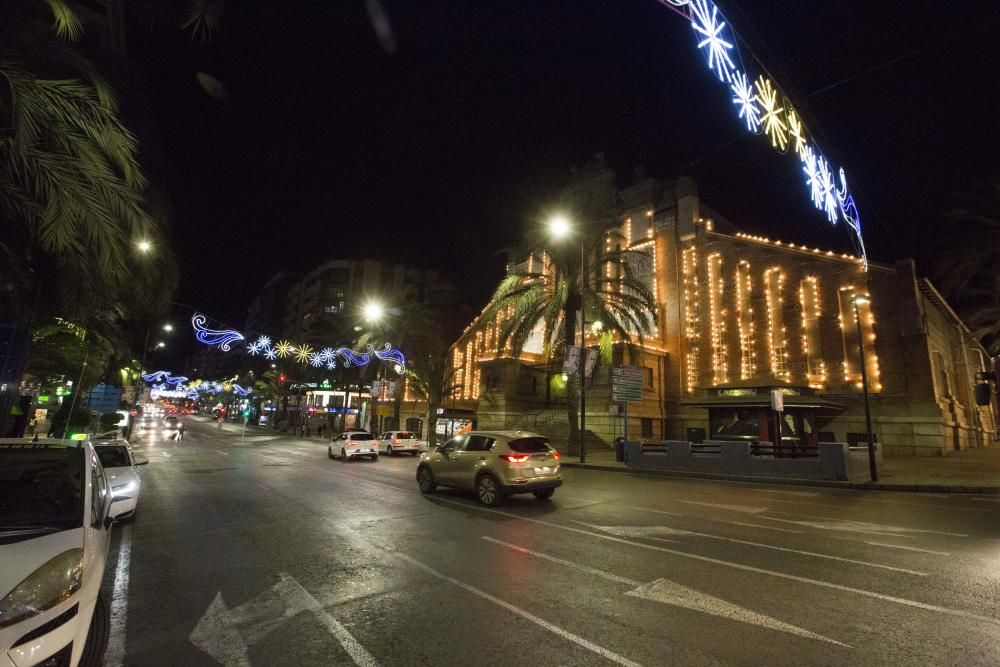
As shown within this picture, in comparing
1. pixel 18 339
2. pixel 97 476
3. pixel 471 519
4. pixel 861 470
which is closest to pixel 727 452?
pixel 861 470

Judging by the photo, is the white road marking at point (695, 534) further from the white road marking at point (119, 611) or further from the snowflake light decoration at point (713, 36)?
the snowflake light decoration at point (713, 36)

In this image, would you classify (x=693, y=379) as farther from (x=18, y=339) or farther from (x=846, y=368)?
(x=18, y=339)

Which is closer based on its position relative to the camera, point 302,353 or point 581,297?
point 581,297

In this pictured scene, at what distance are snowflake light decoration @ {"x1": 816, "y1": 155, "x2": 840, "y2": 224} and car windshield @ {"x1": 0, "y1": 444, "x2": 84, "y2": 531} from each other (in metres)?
16.2

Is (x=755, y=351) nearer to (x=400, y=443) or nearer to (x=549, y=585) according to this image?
(x=400, y=443)

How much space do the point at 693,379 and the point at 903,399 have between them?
11121mm

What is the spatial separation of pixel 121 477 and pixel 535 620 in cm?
926

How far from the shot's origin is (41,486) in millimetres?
4555

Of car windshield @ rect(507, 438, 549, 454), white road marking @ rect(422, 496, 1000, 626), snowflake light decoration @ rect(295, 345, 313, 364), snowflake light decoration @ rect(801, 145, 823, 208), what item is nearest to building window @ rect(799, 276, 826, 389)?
snowflake light decoration @ rect(801, 145, 823, 208)

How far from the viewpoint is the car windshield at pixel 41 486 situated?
13.1 feet

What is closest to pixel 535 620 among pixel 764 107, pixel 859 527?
pixel 859 527

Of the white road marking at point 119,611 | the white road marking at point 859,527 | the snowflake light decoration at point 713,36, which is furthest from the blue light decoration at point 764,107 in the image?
the white road marking at point 119,611

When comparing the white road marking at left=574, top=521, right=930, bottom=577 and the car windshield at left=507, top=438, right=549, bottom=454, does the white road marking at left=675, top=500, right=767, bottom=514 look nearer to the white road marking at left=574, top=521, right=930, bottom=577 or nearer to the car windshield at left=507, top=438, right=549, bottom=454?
the white road marking at left=574, top=521, right=930, bottom=577

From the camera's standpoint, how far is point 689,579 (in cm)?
619
